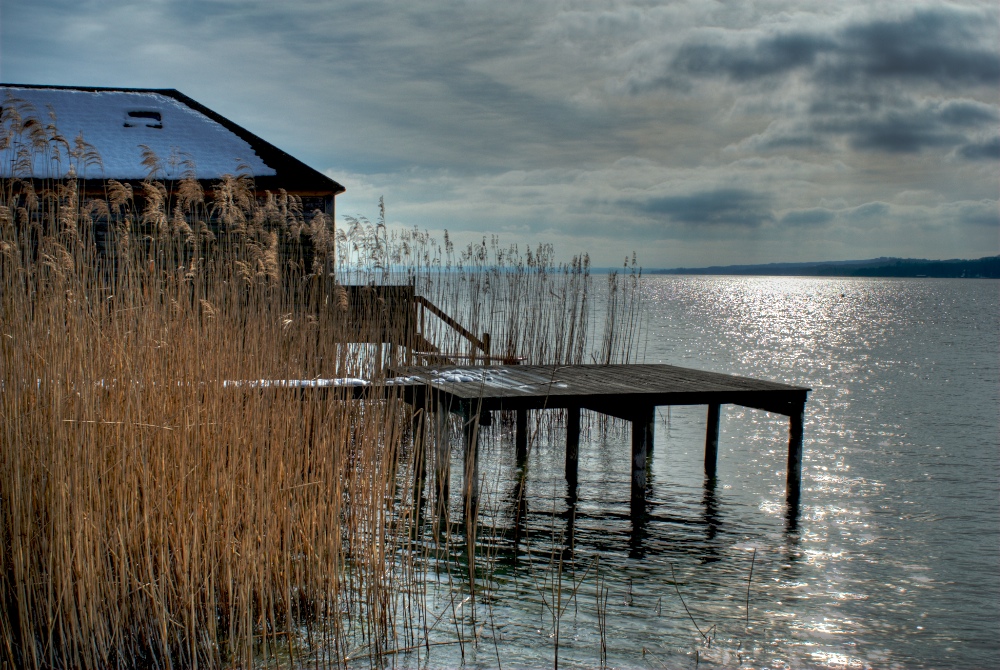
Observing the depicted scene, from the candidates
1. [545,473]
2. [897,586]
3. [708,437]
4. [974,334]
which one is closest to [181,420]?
[897,586]

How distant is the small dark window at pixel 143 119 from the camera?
14680 mm

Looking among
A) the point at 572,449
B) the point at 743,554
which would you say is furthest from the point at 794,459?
the point at 572,449

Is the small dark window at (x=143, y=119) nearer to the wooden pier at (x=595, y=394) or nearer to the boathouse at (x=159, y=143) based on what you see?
the boathouse at (x=159, y=143)

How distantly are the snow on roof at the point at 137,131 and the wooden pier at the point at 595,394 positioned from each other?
7.21 m

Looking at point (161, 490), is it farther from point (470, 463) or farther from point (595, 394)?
point (595, 394)

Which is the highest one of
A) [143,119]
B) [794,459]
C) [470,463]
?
[143,119]

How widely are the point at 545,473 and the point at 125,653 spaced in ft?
18.0

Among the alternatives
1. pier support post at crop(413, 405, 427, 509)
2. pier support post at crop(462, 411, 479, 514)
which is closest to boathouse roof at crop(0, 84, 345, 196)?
pier support post at crop(413, 405, 427, 509)

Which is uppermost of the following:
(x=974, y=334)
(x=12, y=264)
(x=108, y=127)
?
(x=108, y=127)

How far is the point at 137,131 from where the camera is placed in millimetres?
14375

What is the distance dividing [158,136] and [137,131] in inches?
17.9

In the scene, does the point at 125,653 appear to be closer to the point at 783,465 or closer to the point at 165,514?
the point at 165,514

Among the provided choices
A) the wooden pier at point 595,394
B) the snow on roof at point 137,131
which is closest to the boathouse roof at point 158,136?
the snow on roof at point 137,131

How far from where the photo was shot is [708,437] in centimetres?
894
